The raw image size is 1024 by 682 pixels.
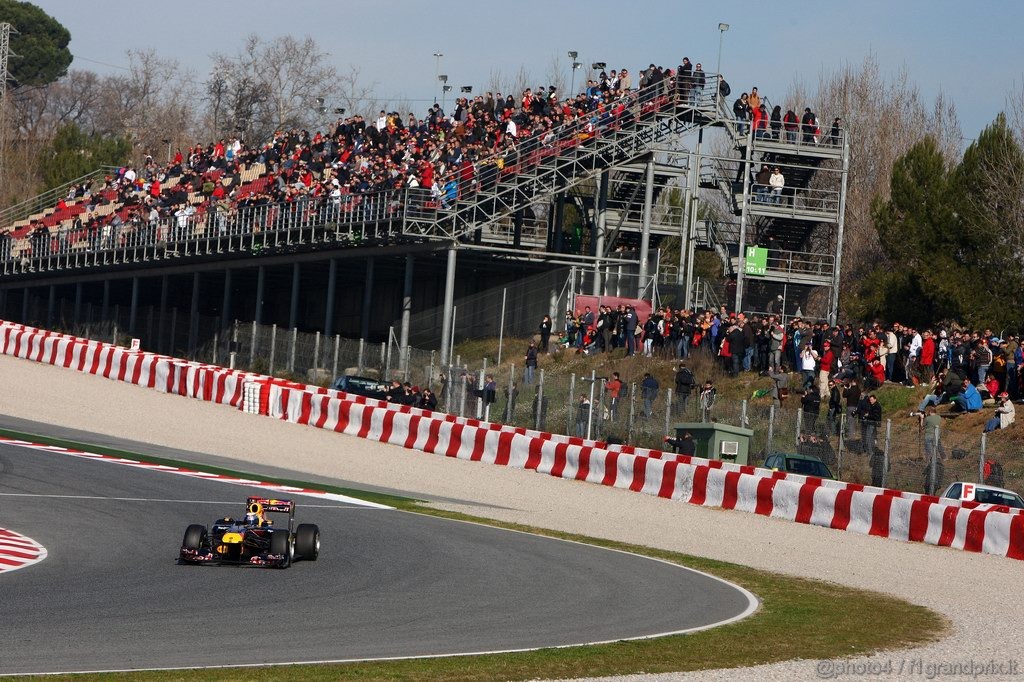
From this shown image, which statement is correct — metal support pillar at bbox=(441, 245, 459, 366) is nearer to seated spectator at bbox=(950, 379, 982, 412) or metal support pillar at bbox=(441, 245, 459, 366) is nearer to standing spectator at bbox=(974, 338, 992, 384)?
seated spectator at bbox=(950, 379, 982, 412)

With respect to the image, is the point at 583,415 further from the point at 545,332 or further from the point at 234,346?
the point at 234,346

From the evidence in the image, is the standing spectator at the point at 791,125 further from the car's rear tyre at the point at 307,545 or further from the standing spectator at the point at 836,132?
the car's rear tyre at the point at 307,545

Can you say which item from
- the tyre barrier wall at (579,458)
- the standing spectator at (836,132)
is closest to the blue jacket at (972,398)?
the tyre barrier wall at (579,458)

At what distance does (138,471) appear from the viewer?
2412cm

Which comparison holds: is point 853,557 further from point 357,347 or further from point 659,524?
point 357,347

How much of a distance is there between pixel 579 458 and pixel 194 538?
14.5 m

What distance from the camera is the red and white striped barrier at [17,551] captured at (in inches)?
553

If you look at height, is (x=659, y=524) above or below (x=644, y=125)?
below

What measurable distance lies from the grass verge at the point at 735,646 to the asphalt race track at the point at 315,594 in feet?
1.09

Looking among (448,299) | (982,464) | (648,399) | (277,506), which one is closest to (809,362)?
(648,399)

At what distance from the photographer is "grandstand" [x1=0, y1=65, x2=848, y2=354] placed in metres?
44.5

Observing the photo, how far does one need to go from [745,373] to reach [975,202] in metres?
13.9

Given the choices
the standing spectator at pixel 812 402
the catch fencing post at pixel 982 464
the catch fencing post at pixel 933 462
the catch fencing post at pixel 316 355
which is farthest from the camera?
the catch fencing post at pixel 316 355

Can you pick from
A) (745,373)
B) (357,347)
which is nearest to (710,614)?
(745,373)
